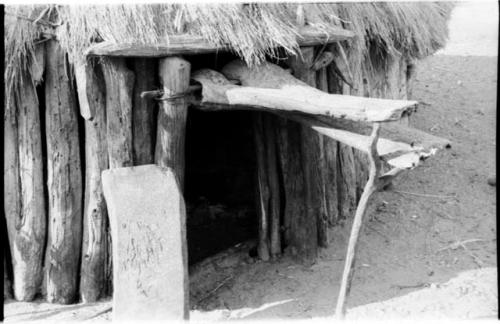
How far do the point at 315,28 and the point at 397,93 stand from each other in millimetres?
2619

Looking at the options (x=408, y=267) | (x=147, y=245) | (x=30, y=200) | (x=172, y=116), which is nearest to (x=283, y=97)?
(x=172, y=116)

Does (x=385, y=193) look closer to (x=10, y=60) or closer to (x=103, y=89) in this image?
(x=103, y=89)

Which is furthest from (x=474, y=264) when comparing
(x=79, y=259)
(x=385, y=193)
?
(x=79, y=259)

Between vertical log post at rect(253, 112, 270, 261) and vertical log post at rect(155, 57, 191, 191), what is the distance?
802 millimetres

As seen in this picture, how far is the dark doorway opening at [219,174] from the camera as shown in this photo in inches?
295

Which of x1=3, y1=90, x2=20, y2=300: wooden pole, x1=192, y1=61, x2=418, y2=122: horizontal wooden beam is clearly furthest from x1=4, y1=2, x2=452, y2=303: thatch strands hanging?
x1=192, y1=61, x2=418, y2=122: horizontal wooden beam

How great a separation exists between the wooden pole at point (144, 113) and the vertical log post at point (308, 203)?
4.08ft

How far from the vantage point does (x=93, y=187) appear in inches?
212

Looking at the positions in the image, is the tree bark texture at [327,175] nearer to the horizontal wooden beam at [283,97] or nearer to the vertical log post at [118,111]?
the horizontal wooden beam at [283,97]

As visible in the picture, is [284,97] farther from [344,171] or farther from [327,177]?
[344,171]

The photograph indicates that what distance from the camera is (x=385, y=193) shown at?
277 inches

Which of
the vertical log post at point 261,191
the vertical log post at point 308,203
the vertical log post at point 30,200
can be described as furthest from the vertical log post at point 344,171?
the vertical log post at point 30,200

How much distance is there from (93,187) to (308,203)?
6.00 feet

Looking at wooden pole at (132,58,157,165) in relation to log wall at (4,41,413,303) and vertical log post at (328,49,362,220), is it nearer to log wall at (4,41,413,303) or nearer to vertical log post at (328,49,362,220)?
log wall at (4,41,413,303)
